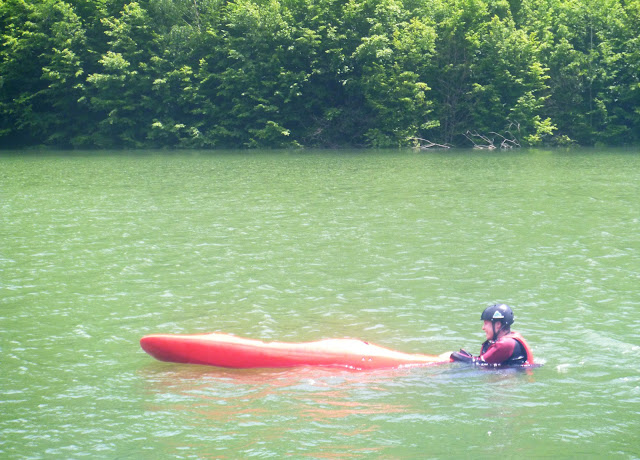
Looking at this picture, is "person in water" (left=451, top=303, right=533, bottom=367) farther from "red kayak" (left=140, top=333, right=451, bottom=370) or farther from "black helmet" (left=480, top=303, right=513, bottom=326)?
"red kayak" (left=140, top=333, right=451, bottom=370)

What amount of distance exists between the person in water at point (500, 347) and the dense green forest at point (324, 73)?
4633 cm

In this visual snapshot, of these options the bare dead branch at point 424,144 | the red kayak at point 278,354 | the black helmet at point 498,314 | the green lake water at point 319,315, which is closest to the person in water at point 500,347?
the black helmet at point 498,314

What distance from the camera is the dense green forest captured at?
54906 millimetres

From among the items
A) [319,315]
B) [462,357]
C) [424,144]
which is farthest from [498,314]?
[424,144]

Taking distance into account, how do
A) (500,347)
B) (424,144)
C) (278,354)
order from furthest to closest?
(424,144) < (278,354) < (500,347)

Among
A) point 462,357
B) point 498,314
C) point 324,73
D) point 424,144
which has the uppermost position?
point 324,73

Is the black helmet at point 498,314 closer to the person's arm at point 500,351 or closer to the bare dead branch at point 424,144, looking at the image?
the person's arm at point 500,351

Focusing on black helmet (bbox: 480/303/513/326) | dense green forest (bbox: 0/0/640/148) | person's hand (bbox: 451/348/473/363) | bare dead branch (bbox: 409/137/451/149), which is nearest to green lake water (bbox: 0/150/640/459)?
person's hand (bbox: 451/348/473/363)

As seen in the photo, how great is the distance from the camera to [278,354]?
31.3 feet

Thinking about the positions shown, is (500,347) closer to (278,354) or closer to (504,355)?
(504,355)

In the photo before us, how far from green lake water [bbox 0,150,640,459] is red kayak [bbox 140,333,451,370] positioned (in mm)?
167

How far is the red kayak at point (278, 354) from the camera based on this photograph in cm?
945

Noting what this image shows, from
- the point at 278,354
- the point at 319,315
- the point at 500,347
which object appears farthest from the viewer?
the point at 319,315

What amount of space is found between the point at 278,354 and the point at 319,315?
247 centimetres
